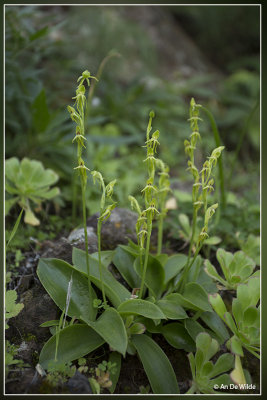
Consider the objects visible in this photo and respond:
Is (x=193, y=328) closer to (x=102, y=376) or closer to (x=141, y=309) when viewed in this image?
(x=141, y=309)

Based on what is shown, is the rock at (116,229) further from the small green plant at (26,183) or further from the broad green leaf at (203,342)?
the broad green leaf at (203,342)

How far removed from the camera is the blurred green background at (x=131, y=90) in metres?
2.27

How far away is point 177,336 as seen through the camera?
1392mm

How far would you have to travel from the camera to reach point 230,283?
1527 millimetres

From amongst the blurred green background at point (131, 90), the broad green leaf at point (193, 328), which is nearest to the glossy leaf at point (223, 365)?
the broad green leaf at point (193, 328)

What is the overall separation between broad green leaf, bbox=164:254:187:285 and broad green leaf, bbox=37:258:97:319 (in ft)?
1.09

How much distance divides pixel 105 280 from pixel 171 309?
0.89ft

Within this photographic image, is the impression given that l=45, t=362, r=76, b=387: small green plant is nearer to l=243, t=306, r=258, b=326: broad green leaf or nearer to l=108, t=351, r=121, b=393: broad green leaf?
l=108, t=351, r=121, b=393: broad green leaf

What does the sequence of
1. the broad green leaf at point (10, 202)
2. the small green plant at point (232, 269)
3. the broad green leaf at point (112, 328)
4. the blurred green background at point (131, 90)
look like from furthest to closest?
the blurred green background at point (131, 90)
the broad green leaf at point (10, 202)
the small green plant at point (232, 269)
the broad green leaf at point (112, 328)

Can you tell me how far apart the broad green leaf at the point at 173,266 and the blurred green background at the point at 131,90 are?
17.9 inches

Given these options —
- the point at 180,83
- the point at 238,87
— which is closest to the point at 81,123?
the point at 180,83

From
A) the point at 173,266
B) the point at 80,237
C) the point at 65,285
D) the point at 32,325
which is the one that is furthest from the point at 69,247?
the point at 173,266

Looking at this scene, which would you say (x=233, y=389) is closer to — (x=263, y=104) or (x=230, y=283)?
(x=230, y=283)

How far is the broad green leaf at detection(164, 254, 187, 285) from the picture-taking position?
1520 mm
